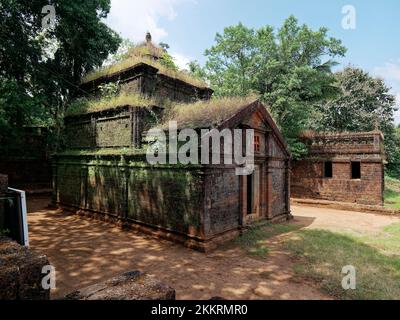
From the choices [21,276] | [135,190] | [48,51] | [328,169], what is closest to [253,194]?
[135,190]

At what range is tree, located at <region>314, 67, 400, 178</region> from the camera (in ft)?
87.7

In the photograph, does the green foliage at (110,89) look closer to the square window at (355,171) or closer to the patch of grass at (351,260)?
the patch of grass at (351,260)

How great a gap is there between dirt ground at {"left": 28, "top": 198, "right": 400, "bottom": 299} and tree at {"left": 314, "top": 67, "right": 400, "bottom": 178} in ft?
70.6

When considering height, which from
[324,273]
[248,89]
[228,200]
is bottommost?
[324,273]

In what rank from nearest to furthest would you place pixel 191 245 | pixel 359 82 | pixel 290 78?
pixel 191 245
pixel 290 78
pixel 359 82

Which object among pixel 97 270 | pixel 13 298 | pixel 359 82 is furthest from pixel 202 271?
pixel 359 82

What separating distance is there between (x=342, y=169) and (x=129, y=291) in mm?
19138

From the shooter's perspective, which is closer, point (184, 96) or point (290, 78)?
point (184, 96)

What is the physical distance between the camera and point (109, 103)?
12.8m

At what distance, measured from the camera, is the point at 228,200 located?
920cm

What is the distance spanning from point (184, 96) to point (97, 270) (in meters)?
11.3

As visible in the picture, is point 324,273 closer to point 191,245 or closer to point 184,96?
point 191,245
